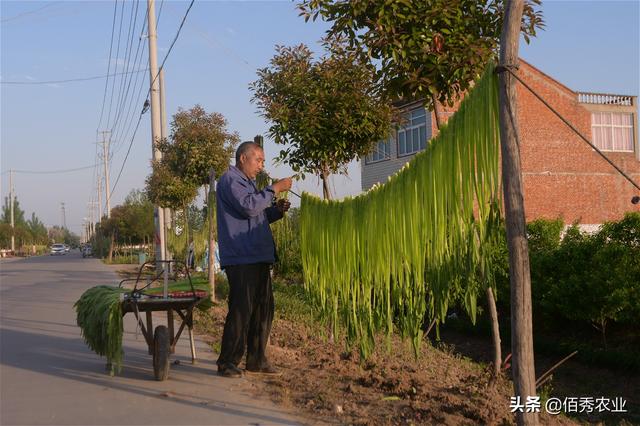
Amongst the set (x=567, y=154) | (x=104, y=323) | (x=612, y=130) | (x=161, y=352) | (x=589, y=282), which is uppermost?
(x=612, y=130)

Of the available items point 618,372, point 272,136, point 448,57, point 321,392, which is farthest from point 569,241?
point 321,392

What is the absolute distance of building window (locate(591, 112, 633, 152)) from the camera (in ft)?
112

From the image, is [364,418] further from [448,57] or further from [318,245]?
[448,57]

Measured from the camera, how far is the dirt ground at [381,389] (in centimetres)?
469

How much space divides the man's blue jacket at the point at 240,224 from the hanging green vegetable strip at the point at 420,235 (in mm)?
630

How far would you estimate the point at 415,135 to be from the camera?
29.6 metres

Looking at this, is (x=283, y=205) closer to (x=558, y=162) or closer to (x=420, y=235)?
(x=420, y=235)

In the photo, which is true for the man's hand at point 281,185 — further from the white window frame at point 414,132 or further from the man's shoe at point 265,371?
the white window frame at point 414,132

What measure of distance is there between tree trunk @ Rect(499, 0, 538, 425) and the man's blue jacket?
8.46 ft

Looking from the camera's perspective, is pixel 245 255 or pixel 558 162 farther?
pixel 558 162

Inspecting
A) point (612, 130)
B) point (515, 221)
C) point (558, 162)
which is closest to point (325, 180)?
point (515, 221)

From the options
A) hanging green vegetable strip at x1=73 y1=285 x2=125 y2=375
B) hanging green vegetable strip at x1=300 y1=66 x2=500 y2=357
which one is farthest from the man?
hanging green vegetable strip at x1=73 y1=285 x2=125 y2=375

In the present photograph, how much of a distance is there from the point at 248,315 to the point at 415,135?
80.1 ft

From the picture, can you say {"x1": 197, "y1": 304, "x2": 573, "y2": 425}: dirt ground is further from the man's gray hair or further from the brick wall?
the brick wall
